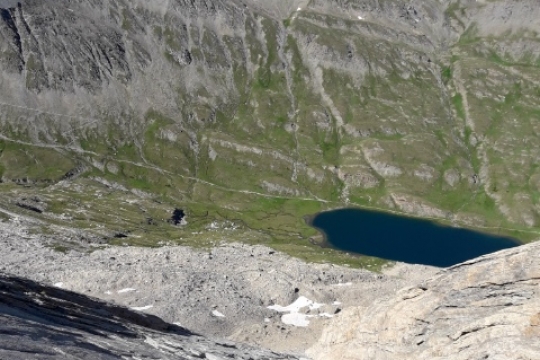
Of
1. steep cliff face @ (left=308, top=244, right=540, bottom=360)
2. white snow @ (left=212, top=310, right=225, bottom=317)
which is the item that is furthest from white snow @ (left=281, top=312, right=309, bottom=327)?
steep cliff face @ (left=308, top=244, right=540, bottom=360)

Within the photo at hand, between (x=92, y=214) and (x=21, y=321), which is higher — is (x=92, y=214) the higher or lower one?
the higher one

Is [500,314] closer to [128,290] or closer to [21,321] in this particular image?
[21,321]

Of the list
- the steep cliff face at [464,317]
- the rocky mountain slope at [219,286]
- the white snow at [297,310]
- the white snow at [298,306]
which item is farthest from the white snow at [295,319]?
the steep cliff face at [464,317]

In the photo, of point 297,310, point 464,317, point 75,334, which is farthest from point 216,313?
point 464,317

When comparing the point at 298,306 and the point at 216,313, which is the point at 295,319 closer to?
the point at 298,306

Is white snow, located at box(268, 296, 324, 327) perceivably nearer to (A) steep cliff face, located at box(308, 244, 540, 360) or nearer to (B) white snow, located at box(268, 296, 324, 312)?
(B) white snow, located at box(268, 296, 324, 312)

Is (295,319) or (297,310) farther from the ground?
(297,310)

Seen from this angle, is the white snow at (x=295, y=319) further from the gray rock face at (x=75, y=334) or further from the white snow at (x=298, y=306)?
the gray rock face at (x=75, y=334)

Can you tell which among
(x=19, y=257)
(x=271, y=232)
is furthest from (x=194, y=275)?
(x=271, y=232)
